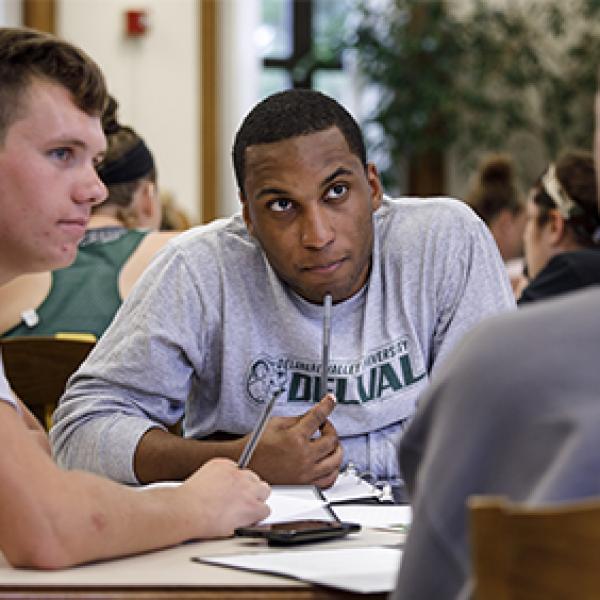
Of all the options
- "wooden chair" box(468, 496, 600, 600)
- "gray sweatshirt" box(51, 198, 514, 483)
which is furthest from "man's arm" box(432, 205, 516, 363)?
"wooden chair" box(468, 496, 600, 600)

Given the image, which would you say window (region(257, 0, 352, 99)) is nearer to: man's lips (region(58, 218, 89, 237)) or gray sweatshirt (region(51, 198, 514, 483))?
gray sweatshirt (region(51, 198, 514, 483))

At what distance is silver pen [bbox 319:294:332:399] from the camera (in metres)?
1.92

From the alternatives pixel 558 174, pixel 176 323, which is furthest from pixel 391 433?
pixel 558 174

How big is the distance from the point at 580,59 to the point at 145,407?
555 cm

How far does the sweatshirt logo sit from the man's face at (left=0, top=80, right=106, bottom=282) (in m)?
0.47

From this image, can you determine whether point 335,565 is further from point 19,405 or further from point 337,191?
point 337,191

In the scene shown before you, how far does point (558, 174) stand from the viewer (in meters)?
3.11

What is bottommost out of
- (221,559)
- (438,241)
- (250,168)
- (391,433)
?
(391,433)

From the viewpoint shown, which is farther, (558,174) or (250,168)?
(558,174)

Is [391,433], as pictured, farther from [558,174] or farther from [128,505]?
[558,174]

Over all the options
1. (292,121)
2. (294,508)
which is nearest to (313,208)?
(292,121)

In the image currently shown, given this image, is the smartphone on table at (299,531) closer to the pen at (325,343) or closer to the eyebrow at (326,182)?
the pen at (325,343)

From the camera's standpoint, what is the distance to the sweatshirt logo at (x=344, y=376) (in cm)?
195

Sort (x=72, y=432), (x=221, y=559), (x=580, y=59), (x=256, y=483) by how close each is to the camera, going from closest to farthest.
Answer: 1. (x=221, y=559)
2. (x=256, y=483)
3. (x=72, y=432)
4. (x=580, y=59)
